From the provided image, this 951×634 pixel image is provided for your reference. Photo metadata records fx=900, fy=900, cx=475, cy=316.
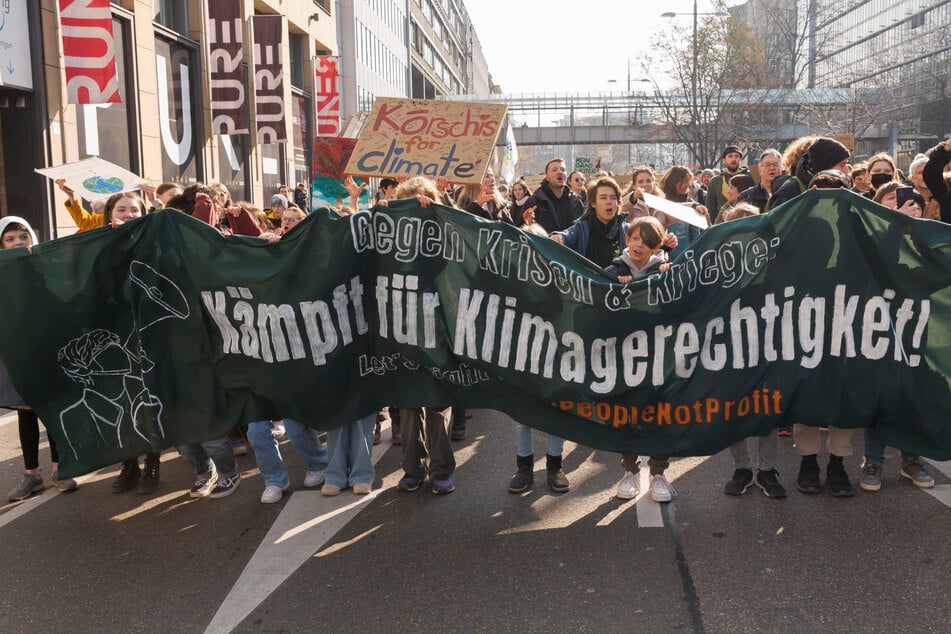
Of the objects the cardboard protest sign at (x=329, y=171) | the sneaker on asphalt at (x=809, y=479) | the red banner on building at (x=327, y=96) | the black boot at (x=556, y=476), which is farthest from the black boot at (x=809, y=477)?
the red banner on building at (x=327, y=96)

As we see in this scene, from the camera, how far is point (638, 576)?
420cm

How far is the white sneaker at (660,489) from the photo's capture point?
5.22 m

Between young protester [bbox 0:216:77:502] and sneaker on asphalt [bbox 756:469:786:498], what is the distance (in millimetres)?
4178

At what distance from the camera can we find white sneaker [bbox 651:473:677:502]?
522 centimetres

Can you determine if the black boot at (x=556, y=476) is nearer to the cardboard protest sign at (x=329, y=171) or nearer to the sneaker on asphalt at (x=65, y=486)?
the sneaker on asphalt at (x=65, y=486)

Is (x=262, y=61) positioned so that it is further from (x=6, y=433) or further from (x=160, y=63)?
(x=6, y=433)

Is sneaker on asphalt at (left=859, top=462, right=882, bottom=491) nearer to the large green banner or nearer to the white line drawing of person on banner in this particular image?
the large green banner

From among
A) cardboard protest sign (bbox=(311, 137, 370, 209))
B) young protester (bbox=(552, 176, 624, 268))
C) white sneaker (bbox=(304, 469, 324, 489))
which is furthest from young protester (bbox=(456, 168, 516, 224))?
cardboard protest sign (bbox=(311, 137, 370, 209))

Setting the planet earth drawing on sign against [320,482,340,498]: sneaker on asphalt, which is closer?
[320,482,340,498]: sneaker on asphalt

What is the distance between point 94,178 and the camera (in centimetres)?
753

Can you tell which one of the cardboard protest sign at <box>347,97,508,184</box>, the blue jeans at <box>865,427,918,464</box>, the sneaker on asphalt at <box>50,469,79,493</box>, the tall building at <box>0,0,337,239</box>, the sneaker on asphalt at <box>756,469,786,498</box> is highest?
→ the tall building at <box>0,0,337,239</box>

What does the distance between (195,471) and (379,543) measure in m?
1.68

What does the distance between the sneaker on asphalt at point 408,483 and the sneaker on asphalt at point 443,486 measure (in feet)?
0.39

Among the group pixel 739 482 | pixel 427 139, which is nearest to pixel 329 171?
pixel 427 139
